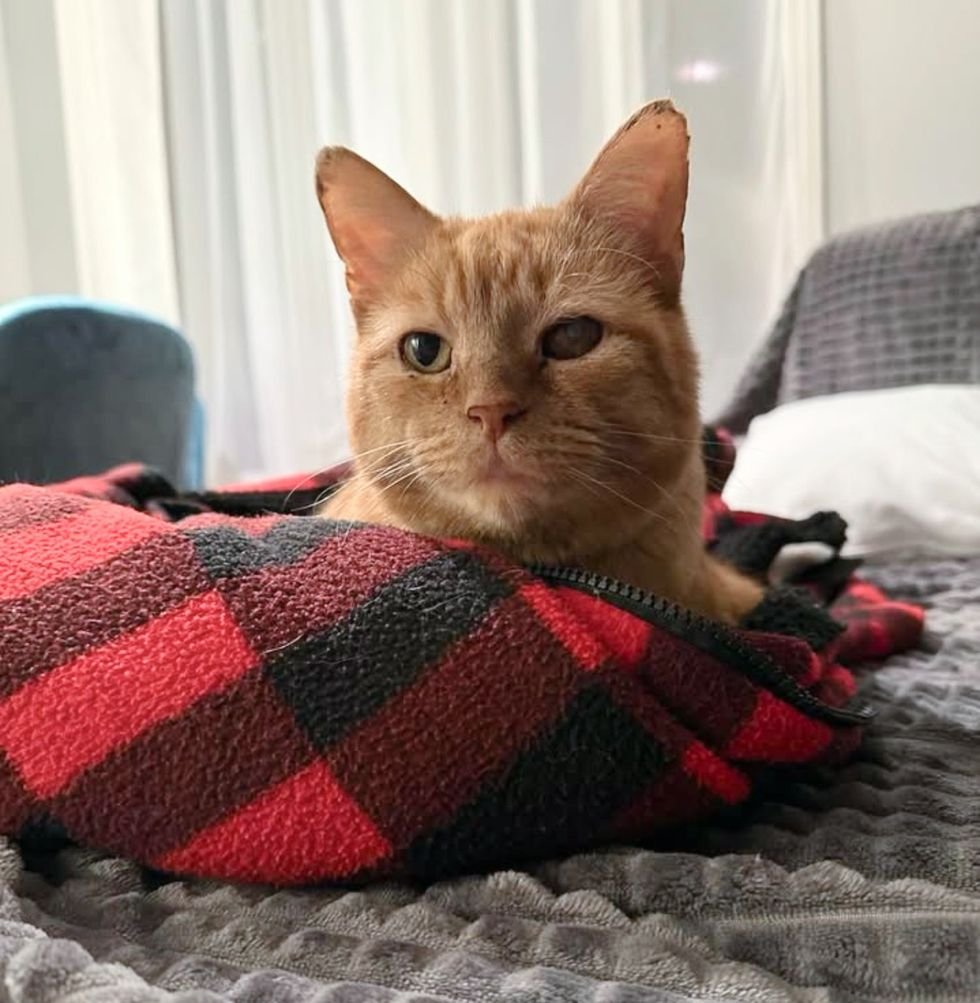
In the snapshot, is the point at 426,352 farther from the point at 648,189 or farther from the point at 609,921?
the point at 609,921

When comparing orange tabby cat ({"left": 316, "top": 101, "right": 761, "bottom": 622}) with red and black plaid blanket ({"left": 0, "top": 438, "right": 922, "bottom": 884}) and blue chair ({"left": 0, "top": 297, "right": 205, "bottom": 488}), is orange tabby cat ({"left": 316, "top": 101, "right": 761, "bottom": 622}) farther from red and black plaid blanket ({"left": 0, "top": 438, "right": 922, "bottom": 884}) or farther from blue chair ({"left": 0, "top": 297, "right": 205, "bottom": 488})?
blue chair ({"left": 0, "top": 297, "right": 205, "bottom": 488})

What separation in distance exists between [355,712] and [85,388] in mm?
1340

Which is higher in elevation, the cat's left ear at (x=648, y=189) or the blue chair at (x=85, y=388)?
the cat's left ear at (x=648, y=189)

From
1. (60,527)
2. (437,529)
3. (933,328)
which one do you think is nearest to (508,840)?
(437,529)

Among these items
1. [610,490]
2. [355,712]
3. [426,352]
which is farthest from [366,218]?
[355,712]

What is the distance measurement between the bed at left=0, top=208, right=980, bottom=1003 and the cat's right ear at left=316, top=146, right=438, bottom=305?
58cm

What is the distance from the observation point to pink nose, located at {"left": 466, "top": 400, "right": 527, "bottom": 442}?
2.59 feet

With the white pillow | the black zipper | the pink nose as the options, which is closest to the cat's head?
the pink nose

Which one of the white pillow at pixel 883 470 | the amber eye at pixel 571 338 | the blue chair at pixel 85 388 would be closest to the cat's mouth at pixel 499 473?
the amber eye at pixel 571 338

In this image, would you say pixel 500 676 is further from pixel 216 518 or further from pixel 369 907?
pixel 216 518

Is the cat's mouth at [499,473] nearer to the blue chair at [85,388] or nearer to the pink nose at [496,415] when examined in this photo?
the pink nose at [496,415]

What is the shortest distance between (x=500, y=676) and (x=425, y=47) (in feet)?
7.65

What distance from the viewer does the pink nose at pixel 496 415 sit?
79cm

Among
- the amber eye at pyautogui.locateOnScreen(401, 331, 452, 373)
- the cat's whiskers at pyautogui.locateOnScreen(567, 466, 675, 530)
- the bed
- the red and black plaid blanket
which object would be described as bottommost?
→ the bed
